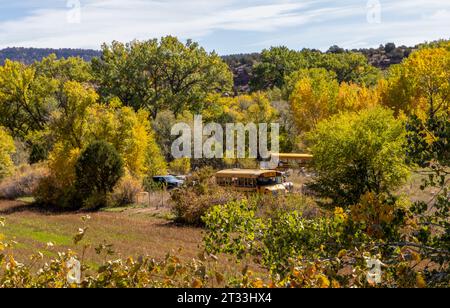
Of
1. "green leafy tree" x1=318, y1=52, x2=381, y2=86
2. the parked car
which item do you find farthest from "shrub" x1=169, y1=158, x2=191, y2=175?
"green leafy tree" x1=318, y1=52, x2=381, y2=86

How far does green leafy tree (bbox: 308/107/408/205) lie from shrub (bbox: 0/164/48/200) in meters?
26.2

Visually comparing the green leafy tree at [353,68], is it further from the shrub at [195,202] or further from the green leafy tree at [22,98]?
the shrub at [195,202]

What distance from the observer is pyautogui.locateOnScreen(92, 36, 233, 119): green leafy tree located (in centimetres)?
6072

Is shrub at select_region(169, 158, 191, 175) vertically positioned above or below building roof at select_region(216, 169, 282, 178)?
below

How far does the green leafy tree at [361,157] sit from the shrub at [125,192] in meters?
16.3

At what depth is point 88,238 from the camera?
965 inches

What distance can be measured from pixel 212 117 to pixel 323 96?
13.3 meters

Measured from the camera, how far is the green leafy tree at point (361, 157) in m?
21.8

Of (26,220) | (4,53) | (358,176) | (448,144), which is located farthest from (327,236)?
(4,53)

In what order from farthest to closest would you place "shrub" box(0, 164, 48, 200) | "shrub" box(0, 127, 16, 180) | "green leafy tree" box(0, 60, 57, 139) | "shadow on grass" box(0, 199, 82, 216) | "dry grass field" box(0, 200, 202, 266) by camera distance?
"green leafy tree" box(0, 60, 57, 139) → "shrub" box(0, 127, 16, 180) → "shrub" box(0, 164, 48, 200) → "shadow on grass" box(0, 199, 82, 216) → "dry grass field" box(0, 200, 202, 266)

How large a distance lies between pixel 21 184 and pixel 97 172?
1041cm

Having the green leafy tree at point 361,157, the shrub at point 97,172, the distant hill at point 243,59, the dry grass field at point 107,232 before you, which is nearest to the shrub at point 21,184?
the dry grass field at point 107,232

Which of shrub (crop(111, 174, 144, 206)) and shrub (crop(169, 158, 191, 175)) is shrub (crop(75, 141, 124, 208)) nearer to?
shrub (crop(111, 174, 144, 206))
